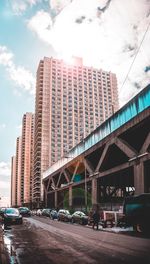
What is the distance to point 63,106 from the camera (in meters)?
144

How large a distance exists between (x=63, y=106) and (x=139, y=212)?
126 metres

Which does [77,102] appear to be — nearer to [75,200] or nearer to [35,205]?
[35,205]

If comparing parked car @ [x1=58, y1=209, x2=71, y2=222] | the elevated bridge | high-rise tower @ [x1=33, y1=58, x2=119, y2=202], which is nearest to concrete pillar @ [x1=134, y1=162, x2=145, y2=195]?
the elevated bridge

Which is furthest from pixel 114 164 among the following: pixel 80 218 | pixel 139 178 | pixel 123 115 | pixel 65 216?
pixel 80 218

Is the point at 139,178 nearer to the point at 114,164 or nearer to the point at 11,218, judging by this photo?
the point at 11,218

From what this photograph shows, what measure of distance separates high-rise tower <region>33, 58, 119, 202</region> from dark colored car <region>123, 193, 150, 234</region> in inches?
4397

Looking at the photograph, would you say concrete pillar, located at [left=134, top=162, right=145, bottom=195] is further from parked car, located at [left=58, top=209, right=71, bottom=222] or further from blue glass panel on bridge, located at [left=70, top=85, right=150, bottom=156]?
parked car, located at [left=58, top=209, right=71, bottom=222]

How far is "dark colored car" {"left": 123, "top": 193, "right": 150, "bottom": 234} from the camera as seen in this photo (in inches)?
776

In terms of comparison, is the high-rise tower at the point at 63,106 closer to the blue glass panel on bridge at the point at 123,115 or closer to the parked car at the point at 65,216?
the blue glass panel on bridge at the point at 123,115

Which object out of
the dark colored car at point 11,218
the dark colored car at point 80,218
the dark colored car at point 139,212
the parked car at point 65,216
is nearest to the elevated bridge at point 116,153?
the dark colored car at point 80,218

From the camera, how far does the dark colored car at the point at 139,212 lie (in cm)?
1970

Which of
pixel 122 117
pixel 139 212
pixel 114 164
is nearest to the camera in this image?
pixel 139 212

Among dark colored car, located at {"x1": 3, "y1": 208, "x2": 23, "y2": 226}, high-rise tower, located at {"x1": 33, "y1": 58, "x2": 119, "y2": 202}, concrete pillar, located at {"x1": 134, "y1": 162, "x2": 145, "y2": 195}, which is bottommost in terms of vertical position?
dark colored car, located at {"x1": 3, "y1": 208, "x2": 23, "y2": 226}

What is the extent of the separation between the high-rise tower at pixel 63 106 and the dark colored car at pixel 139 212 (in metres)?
112
